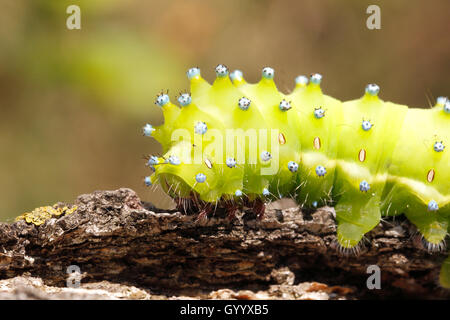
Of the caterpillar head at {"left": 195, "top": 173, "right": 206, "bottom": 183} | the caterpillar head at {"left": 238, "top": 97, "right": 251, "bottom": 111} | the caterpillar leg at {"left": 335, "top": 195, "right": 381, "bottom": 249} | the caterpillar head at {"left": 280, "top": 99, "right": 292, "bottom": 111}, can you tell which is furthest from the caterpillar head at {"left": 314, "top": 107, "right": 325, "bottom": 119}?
the caterpillar head at {"left": 195, "top": 173, "right": 206, "bottom": 183}

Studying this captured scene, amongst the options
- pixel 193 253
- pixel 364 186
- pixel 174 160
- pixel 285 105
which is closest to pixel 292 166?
pixel 285 105

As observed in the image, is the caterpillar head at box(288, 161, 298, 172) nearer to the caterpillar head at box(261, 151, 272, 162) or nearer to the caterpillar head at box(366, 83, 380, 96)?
the caterpillar head at box(261, 151, 272, 162)

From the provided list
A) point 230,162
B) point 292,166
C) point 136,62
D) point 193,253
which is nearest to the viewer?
point 230,162

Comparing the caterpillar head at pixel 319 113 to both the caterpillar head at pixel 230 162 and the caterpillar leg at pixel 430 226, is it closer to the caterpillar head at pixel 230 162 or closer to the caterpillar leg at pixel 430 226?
the caterpillar head at pixel 230 162

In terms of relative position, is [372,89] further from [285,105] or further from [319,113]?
[285,105]

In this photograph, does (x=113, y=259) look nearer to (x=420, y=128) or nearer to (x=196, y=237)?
(x=196, y=237)
